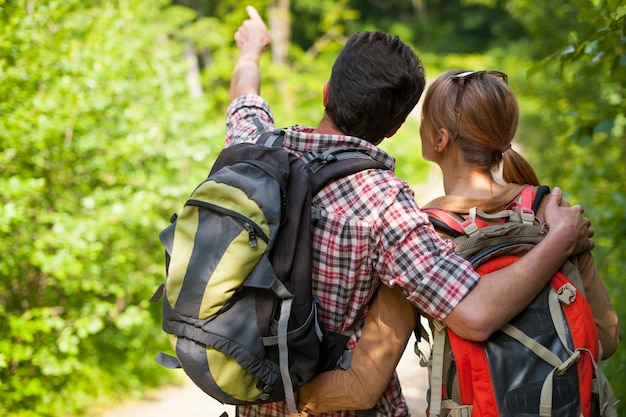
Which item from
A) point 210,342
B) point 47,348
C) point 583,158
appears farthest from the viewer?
point 583,158

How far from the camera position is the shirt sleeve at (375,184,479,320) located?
1669mm

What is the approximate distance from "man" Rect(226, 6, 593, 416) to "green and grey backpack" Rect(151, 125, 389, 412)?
9 centimetres

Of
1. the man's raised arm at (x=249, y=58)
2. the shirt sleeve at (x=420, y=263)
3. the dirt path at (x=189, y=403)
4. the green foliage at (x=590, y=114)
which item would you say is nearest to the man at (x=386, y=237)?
the shirt sleeve at (x=420, y=263)

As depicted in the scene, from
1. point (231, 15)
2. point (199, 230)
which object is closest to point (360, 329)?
point (199, 230)

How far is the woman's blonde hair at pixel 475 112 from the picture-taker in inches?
78.5

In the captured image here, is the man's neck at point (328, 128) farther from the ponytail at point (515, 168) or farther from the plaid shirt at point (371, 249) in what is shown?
the ponytail at point (515, 168)

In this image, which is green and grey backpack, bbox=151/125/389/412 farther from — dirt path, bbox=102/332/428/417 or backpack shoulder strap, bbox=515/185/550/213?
dirt path, bbox=102/332/428/417

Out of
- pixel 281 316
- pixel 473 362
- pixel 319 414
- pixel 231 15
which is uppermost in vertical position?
pixel 231 15

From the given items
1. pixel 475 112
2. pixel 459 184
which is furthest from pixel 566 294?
pixel 475 112

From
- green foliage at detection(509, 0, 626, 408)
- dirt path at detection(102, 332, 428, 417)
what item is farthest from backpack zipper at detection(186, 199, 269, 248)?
dirt path at detection(102, 332, 428, 417)

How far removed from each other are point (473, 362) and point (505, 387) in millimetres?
106

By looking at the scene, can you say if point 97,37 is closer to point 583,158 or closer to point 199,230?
point 199,230

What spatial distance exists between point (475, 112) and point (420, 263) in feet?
1.91

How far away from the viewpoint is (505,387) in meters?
1.74
